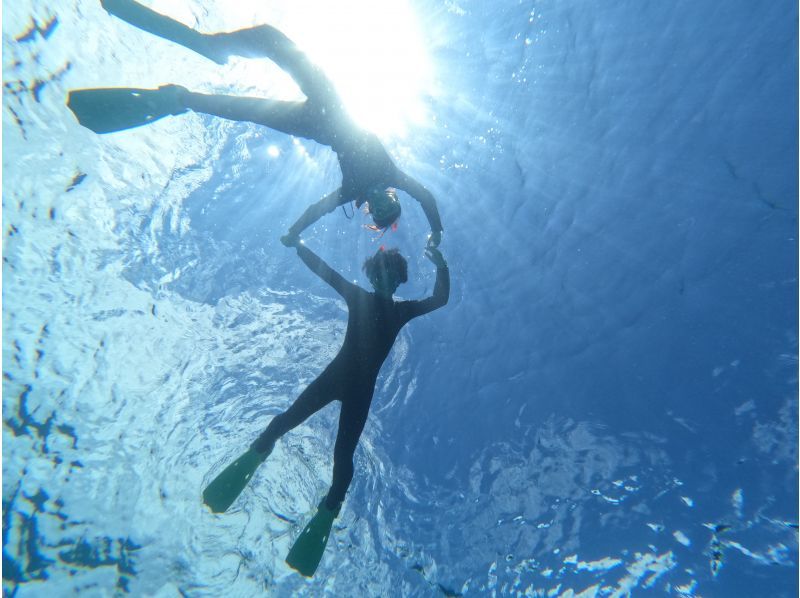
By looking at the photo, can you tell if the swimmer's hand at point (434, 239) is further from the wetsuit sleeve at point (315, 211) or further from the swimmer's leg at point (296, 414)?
Result: the swimmer's leg at point (296, 414)

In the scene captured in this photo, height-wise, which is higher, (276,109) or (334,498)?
(276,109)

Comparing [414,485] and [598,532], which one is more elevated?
[598,532]

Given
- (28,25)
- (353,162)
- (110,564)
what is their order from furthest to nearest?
(110,564), (28,25), (353,162)

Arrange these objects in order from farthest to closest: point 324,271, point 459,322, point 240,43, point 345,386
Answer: point 459,322 → point 345,386 → point 324,271 → point 240,43

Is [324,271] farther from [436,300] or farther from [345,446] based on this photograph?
[345,446]

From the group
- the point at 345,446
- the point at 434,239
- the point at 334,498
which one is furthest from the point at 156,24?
the point at 334,498

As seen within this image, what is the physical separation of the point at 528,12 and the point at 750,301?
8234mm

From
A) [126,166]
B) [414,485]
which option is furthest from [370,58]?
[414,485]

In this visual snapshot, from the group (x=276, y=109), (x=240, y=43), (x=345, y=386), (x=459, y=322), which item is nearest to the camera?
(x=240, y=43)

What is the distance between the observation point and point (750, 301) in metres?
9.64

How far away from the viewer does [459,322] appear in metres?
11.2

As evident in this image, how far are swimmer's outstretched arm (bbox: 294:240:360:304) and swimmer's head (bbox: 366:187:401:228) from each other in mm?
996

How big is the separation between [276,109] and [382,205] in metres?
2.02

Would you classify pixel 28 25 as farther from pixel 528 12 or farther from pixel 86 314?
pixel 528 12
